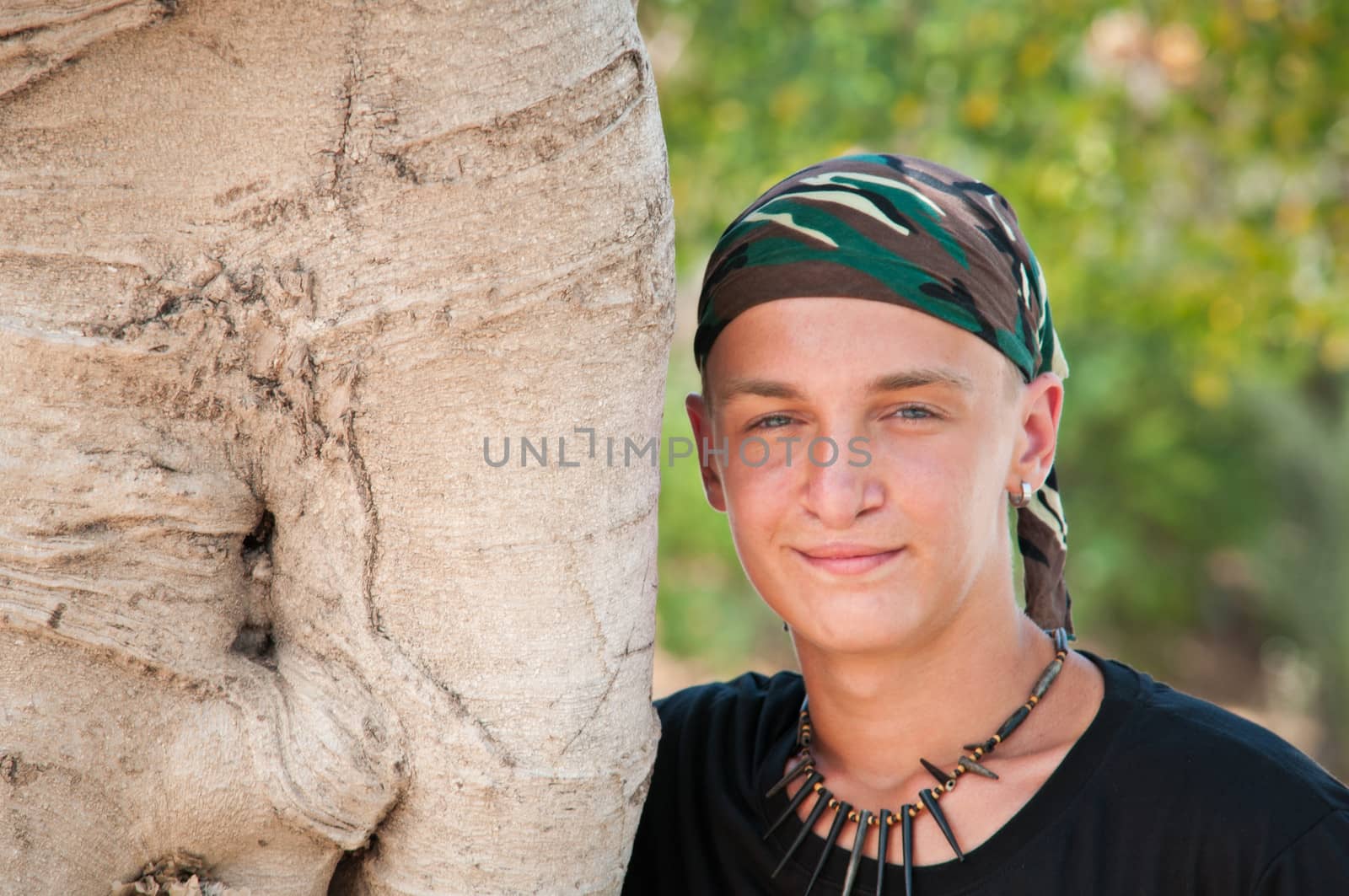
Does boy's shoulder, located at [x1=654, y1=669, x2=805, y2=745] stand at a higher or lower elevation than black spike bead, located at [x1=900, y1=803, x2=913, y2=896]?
higher

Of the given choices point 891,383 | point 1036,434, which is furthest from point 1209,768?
point 891,383

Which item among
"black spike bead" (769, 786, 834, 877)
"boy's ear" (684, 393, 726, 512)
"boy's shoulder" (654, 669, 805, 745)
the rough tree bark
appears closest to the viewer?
the rough tree bark

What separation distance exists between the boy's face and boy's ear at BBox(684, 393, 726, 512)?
5.6 inches

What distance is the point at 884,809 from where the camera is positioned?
217 centimetres

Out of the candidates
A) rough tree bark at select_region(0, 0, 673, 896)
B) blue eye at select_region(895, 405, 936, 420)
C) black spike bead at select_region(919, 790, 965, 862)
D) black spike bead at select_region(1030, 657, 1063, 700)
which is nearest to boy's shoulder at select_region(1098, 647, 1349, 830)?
black spike bead at select_region(1030, 657, 1063, 700)

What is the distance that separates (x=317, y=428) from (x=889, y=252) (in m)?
0.96

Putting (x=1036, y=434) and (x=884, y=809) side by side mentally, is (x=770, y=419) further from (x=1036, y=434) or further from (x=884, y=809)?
(x=884, y=809)

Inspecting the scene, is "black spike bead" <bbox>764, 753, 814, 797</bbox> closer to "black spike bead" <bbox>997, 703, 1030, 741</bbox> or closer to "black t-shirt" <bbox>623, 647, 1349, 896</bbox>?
"black t-shirt" <bbox>623, 647, 1349, 896</bbox>

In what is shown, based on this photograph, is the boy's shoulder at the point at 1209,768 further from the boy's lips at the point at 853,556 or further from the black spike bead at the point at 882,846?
the boy's lips at the point at 853,556

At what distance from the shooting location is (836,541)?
207 cm

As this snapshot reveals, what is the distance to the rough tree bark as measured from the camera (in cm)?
161

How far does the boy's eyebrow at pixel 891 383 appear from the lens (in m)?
2.05

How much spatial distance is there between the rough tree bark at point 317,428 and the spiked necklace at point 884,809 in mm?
487

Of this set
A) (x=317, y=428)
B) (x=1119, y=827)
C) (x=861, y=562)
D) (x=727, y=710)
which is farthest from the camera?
(x=727, y=710)
